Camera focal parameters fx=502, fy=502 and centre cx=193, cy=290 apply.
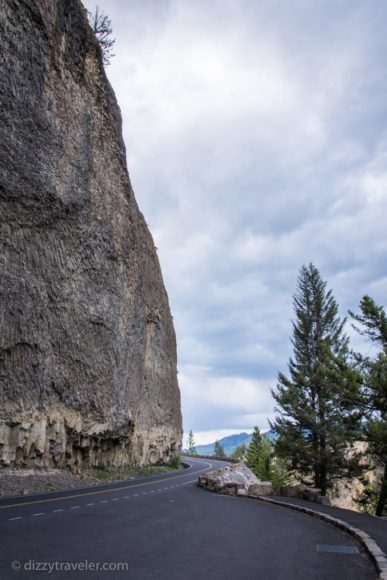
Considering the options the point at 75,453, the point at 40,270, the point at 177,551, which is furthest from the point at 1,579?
the point at 75,453

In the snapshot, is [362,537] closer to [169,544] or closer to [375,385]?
[169,544]

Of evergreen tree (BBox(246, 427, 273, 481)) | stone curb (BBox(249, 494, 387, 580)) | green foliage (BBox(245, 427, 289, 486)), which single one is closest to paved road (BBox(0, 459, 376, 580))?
stone curb (BBox(249, 494, 387, 580))

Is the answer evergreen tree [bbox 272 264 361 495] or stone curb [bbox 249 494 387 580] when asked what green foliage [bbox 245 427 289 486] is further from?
stone curb [bbox 249 494 387 580]

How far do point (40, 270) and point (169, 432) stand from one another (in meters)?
30.3

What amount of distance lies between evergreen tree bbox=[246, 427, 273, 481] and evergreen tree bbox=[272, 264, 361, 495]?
1061 inches

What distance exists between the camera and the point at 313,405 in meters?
33.6

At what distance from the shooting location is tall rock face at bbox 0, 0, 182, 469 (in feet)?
75.6

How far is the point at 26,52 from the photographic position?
24859 mm

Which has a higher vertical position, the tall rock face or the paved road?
the tall rock face

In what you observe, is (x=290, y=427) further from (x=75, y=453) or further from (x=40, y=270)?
(x=40, y=270)

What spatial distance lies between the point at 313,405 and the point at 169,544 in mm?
25780

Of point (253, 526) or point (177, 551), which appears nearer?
point (177, 551)

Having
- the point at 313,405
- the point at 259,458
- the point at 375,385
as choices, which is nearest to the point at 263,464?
the point at 259,458

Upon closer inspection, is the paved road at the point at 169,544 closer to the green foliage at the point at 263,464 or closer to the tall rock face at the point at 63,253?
the tall rock face at the point at 63,253
